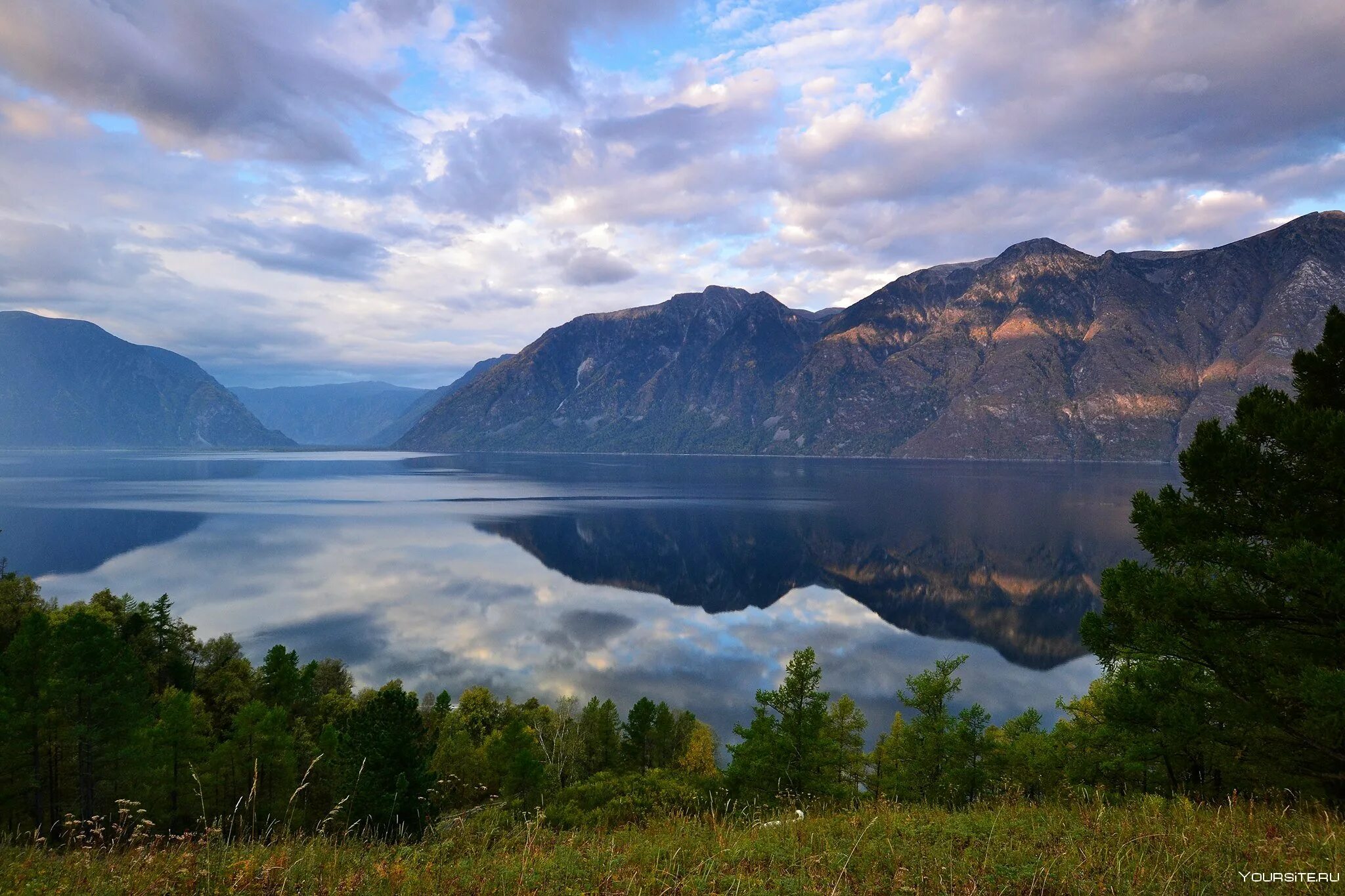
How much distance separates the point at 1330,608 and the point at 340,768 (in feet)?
124

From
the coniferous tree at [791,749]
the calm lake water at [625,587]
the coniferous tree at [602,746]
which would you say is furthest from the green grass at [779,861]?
the calm lake water at [625,587]

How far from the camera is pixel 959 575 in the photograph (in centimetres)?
10369

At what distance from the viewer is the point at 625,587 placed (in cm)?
9981

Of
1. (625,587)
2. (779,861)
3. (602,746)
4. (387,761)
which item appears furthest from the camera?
(625,587)

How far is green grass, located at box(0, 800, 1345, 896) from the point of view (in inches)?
227

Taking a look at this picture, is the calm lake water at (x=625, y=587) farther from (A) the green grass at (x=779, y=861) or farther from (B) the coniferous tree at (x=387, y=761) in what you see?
(A) the green grass at (x=779, y=861)

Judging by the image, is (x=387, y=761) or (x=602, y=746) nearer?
(x=387, y=761)

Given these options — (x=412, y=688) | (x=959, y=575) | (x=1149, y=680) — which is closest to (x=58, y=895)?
(x=1149, y=680)

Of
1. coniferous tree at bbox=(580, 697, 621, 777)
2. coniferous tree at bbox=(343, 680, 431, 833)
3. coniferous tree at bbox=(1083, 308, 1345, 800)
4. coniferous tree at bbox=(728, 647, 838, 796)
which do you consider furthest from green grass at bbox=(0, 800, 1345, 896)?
coniferous tree at bbox=(580, 697, 621, 777)

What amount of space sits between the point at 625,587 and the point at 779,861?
9516cm

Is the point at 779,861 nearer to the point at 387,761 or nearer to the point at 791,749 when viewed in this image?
the point at 791,749

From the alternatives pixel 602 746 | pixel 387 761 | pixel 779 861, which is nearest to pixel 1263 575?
pixel 779 861

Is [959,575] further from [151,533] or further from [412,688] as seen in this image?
[151,533]

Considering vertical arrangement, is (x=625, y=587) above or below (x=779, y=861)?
below
